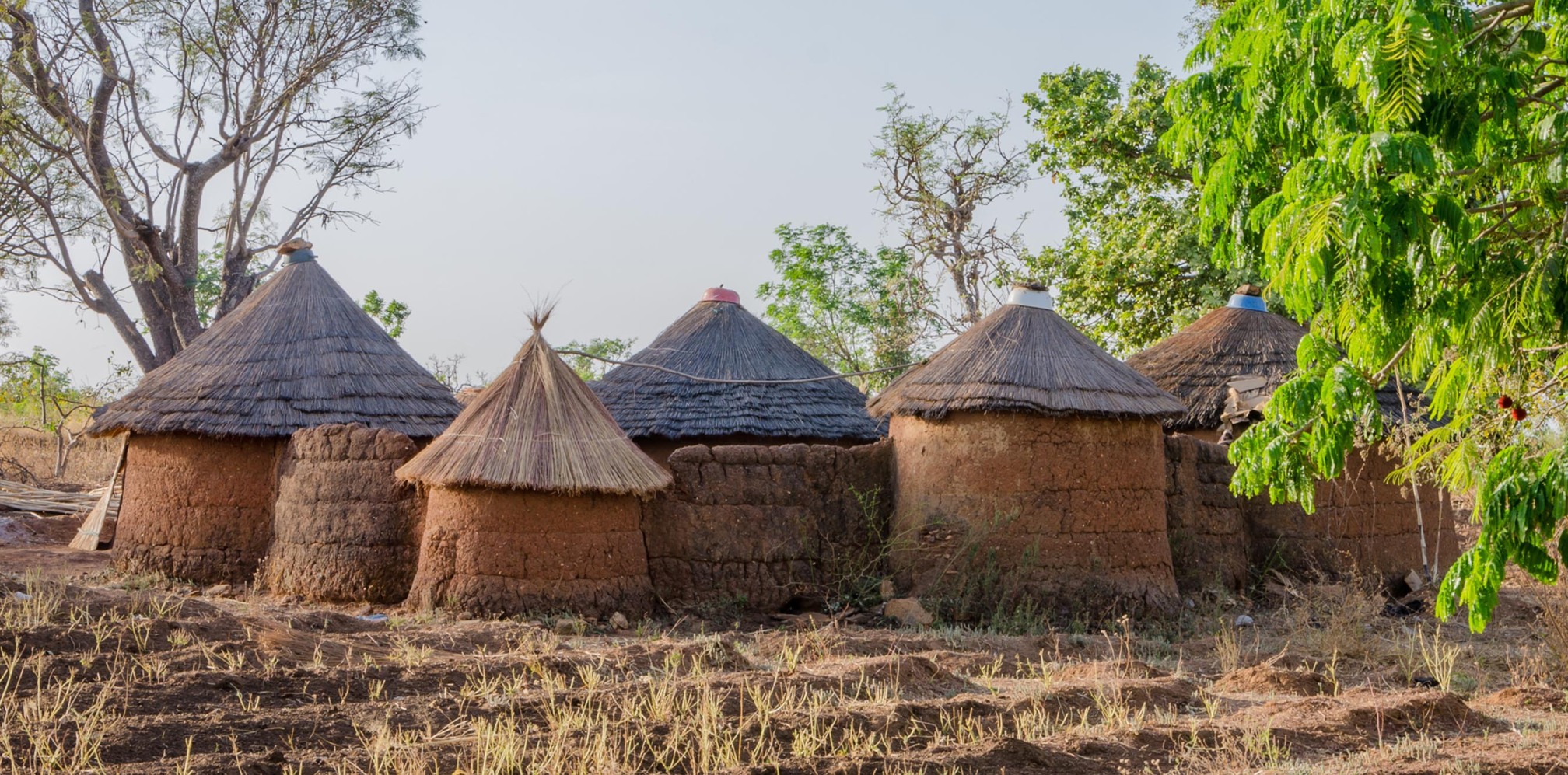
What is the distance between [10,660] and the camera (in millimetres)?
5801

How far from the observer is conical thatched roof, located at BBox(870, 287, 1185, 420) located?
945 centimetres

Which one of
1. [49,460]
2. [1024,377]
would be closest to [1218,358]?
[1024,377]

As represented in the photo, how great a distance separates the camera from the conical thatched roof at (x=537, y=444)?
8.89 meters

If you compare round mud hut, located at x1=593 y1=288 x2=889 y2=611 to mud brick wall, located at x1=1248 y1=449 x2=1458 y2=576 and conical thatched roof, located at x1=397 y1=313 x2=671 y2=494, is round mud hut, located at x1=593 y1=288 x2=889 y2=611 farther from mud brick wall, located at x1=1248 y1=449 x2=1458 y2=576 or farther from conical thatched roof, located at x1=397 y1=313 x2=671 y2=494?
mud brick wall, located at x1=1248 y1=449 x2=1458 y2=576

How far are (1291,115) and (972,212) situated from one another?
15360 millimetres

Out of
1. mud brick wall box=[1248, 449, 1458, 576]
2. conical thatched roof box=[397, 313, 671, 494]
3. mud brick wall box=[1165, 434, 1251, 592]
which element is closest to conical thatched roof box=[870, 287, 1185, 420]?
mud brick wall box=[1165, 434, 1251, 592]

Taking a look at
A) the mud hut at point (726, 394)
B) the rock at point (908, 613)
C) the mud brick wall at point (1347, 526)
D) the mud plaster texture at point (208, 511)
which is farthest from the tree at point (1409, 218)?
the mud plaster texture at point (208, 511)

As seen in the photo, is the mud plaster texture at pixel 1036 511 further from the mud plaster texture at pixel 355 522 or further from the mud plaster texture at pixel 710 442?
the mud plaster texture at pixel 355 522

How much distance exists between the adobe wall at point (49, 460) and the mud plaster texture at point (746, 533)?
456 inches

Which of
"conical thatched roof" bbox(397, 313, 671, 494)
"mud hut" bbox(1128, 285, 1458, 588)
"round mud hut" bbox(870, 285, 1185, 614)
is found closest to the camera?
"conical thatched roof" bbox(397, 313, 671, 494)

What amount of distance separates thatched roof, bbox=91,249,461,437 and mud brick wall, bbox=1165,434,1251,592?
601 cm

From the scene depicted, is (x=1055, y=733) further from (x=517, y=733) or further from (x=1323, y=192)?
(x=1323, y=192)

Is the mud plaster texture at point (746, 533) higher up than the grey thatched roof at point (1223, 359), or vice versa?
the grey thatched roof at point (1223, 359)

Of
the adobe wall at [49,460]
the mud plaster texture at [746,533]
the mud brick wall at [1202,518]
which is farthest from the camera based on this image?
A: the adobe wall at [49,460]
